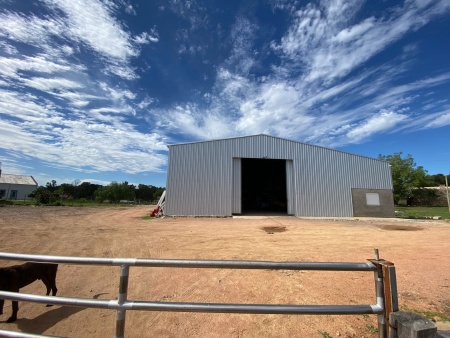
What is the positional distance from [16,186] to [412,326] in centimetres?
7429

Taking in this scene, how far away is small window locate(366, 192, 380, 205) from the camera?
68.4ft

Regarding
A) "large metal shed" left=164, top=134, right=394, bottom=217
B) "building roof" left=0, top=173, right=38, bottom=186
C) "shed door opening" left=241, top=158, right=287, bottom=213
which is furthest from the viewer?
"building roof" left=0, top=173, right=38, bottom=186

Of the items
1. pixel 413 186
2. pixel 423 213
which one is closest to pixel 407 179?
pixel 413 186

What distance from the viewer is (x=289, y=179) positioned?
2089cm

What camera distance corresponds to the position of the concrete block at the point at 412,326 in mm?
1766

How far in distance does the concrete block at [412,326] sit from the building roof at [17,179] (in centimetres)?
7384

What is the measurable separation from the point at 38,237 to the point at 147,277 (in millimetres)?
7113

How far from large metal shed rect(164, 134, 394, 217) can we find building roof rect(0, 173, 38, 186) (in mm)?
58813

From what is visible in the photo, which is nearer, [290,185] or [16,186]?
[290,185]

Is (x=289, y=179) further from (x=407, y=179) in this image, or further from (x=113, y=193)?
(x=113, y=193)

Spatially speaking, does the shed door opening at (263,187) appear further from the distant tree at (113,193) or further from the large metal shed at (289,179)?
the distant tree at (113,193)

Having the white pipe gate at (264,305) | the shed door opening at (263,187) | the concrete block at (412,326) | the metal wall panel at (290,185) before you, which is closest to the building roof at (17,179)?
the shed door opening at (263,187)

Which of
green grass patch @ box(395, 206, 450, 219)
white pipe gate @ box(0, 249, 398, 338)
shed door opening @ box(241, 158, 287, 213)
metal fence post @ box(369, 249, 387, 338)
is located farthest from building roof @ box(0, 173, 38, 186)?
green grass patch @ box(395, 206, 450, 219)

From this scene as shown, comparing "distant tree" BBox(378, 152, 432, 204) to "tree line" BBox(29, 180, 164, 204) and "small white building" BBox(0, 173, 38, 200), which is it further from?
"small white building" BBox(0, 173, 38, 200)
